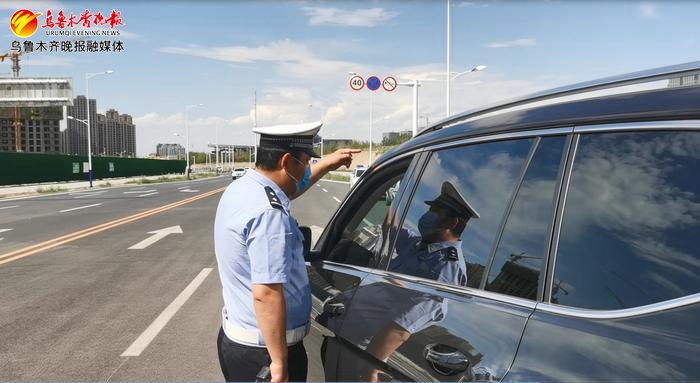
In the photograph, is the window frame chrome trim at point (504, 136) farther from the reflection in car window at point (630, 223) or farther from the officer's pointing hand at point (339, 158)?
the officer's pointing hand at point (339, 158)

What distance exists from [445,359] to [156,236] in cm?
1192

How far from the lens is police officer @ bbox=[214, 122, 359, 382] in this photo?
80.0 inches

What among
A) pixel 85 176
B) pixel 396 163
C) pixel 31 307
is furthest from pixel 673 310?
pixel 85 176

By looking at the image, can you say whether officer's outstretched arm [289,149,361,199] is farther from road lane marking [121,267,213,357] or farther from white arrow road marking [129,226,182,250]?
white arrow road marking [129,226,182,250]

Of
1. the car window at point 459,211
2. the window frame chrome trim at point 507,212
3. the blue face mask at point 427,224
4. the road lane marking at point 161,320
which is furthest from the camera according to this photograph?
the road lane marking at point 161,320

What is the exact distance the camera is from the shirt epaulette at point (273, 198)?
2074 millimetres

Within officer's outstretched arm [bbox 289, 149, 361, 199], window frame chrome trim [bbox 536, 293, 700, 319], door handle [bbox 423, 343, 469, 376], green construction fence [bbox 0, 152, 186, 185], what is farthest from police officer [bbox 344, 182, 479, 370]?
green construction fence [bbox 0, 152, 186, 185]

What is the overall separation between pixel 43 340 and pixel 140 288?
2.24m

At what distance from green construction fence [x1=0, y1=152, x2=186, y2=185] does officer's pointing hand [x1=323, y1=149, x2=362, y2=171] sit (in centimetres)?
4281

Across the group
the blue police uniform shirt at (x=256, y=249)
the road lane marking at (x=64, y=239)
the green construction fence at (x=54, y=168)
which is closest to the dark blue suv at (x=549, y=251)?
the blue police uniform shirt at (x=256, y=249)

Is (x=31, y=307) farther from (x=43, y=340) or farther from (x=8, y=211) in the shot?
(x=8, y=211)

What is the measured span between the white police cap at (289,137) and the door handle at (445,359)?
1040mm

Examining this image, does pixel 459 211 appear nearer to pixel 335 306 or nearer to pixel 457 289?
pixel 457 289

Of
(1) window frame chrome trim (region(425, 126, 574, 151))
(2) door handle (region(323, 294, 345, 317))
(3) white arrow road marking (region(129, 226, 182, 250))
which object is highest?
(1) window frame chrome trim (region(425, 126, 574, 151))
